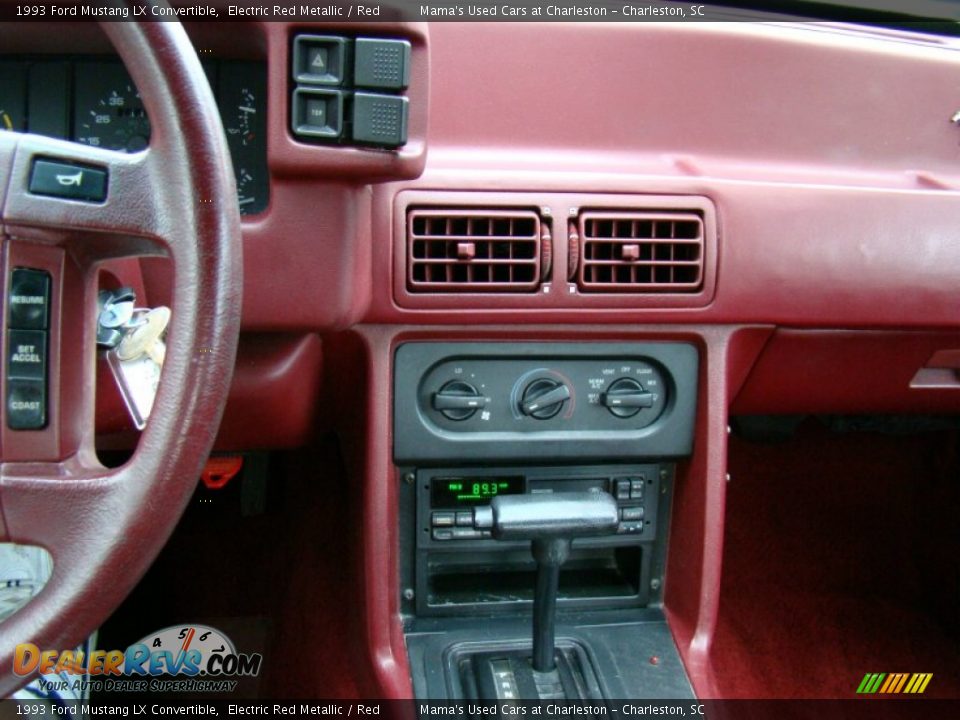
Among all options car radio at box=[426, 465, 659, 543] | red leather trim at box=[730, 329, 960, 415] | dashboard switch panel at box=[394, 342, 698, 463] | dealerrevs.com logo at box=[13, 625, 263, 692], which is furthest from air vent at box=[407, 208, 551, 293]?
dealerrevs.com logo at box=[13, 625, 263, 692]

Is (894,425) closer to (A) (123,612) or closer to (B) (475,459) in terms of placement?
(B) (475,459)

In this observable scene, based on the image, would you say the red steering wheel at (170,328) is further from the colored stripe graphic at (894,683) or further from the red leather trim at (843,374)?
the colored stripe graphic at (894,683)

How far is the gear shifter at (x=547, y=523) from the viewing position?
115 centimetres

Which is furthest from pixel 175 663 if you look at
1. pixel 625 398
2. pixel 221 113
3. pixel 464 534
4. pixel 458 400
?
pixel 221 113

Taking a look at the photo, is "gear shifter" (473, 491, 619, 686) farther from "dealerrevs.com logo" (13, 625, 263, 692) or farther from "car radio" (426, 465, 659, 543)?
"dealerrevs.com logo" (13, 625, 263, 692)

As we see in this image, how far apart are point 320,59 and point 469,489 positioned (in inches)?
27.2

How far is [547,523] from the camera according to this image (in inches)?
45.1

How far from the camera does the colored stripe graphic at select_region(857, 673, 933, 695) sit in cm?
179

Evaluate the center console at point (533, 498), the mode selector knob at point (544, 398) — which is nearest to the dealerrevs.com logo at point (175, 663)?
the center console at point (533, 498)

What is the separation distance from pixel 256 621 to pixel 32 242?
126cm

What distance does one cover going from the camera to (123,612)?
1729 millimetres

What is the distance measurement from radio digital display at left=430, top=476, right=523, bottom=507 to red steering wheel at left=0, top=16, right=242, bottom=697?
64 centimetres

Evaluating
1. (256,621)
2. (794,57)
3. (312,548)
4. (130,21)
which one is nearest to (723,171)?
(794,57)

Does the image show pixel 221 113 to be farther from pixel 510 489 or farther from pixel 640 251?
pixel 510 489
